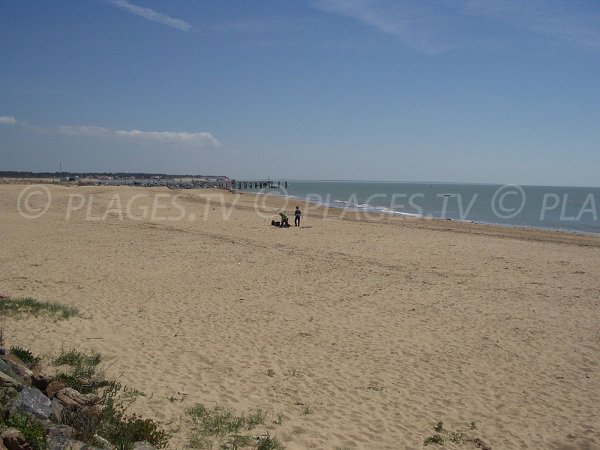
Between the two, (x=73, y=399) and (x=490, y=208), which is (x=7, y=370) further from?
(x=490, y=208)

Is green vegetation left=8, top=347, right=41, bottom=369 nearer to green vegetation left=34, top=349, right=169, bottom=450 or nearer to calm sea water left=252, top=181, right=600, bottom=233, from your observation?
green vegetation left=34, top=349, right=169, bottom=450

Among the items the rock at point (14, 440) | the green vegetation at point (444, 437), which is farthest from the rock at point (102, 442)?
the green vegetation at point (444, 437)

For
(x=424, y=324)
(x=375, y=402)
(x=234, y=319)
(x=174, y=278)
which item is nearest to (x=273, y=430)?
(x=375, y=402)

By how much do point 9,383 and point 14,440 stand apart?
1063mm

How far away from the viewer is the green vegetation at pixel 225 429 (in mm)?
4965

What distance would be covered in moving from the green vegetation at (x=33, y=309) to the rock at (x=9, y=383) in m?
4.30

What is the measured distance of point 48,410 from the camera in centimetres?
432

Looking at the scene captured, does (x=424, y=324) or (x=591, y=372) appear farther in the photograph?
(x=424, y=324)

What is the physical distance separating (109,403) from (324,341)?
4212mm

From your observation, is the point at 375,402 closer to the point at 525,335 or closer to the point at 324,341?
the point at 324,341

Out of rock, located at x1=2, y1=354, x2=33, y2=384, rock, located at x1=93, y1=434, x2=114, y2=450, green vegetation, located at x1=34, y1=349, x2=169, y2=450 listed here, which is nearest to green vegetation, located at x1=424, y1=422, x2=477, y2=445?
green vegetation, located at x1=34, y1=349, x2=169, y2=450

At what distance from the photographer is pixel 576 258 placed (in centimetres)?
1961

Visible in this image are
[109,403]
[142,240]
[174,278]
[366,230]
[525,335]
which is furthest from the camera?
[366,230]

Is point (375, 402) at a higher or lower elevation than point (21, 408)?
lower
